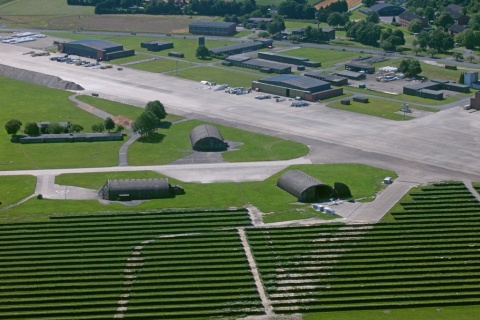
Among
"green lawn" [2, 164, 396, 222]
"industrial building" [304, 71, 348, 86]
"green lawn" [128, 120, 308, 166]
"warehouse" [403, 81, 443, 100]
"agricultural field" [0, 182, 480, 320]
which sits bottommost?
"agricultural field" [0, 182, 480, 320]

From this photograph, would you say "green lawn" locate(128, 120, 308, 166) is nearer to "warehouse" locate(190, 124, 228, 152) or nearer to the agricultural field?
"warehouse" locate(190, 124, 228, 152)

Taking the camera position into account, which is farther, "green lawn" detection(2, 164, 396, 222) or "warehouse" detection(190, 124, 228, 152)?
"warehouse" detection(190, 124, 228, 152)

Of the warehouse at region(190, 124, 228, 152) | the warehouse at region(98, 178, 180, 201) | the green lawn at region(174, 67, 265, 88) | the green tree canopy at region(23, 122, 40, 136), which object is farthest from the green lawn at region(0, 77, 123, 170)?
the green lawn at region(174, 67, 265, 88)

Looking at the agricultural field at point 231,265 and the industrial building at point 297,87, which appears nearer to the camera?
the agricultural field at point 231,265

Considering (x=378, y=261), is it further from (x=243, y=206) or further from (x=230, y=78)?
(x=230, y=78)

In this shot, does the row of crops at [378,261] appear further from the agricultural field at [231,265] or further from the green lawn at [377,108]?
the green lawn at [377,108]

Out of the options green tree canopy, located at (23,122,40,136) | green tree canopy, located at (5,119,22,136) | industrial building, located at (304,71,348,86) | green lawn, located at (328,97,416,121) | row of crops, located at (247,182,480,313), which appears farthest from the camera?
industrial building, located at (304,71,348,86)

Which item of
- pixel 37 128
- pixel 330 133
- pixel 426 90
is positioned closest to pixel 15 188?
pixel 37 128

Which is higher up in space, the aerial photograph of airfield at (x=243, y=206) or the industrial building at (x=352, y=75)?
the industrial building at (x=352, y=75)

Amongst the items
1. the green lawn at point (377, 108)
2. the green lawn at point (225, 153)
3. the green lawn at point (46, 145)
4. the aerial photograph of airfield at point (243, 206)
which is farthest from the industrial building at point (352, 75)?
the green lawn at point (46, 145)
